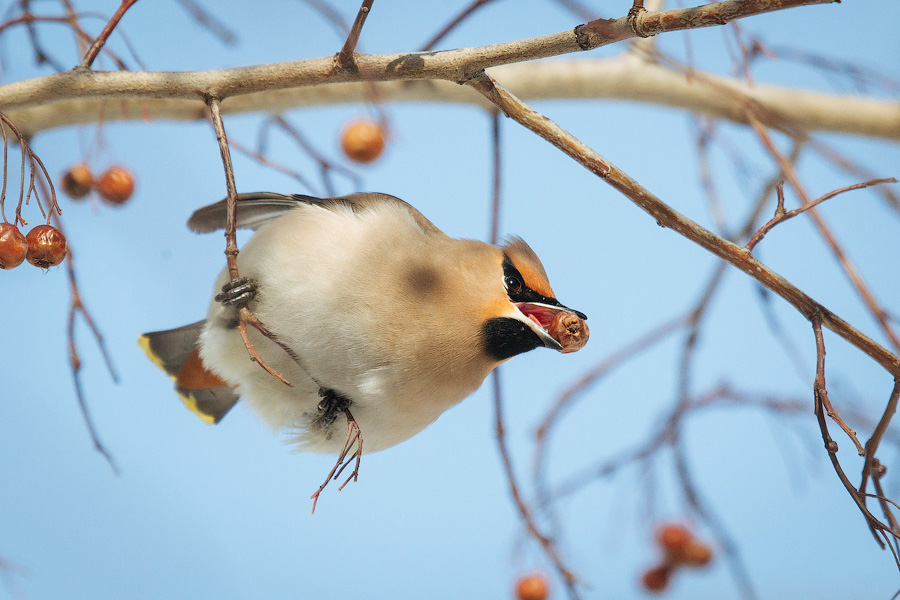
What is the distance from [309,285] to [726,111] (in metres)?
2.37

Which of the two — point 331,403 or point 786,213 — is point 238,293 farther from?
point 786,213

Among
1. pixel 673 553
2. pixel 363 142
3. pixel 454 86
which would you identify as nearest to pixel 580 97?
pixel 454 86

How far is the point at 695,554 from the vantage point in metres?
3.32

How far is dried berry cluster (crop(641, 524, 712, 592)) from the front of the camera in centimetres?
333

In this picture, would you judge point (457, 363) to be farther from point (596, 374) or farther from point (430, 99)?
point (430, 99)

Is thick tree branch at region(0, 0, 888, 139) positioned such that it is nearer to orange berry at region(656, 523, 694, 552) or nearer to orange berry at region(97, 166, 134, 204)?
orange berry at region(97, 166, 134, 204)

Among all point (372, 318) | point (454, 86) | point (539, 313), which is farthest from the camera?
point (454, 86)

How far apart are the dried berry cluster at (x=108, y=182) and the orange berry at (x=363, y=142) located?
783mm

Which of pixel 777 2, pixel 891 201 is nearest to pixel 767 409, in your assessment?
pixel 891 201

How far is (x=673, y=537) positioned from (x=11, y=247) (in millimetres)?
2616

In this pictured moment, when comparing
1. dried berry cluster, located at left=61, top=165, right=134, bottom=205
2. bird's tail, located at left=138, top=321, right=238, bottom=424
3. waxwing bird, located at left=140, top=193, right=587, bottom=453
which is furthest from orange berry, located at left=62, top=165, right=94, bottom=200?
waxwing bird, located at left=140, top=193, right=587, bottom=453

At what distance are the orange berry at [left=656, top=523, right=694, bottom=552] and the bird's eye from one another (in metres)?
1.57

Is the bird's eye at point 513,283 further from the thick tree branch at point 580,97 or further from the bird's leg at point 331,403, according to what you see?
the thick tree branch at point 580,97

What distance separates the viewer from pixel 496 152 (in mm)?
2354
